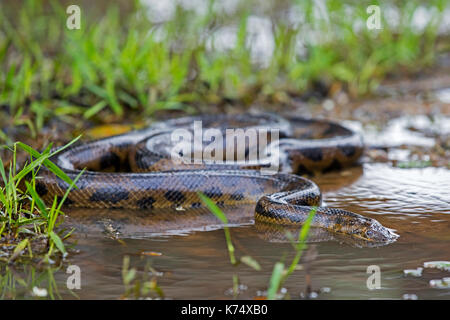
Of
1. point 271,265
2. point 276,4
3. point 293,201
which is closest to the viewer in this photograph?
point 271,265

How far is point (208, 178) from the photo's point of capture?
5559 mm

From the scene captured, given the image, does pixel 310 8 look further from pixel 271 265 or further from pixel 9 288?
pixel 9 288

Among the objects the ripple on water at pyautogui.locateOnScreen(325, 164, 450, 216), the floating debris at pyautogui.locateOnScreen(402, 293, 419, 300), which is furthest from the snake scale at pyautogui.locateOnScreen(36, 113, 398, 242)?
the floating debris at pyautogui.locateOnScreen(402, 293, 419, 300)

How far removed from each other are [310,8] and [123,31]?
10.3 ft

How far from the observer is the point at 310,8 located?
9570mm

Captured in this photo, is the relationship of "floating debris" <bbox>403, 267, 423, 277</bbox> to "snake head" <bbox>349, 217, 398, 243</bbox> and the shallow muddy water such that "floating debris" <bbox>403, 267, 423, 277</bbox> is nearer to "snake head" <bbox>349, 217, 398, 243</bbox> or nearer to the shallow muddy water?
the shallow muddy water

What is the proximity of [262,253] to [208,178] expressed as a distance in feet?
4.85

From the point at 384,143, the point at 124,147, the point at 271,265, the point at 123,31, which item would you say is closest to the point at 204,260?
the point at 271,265

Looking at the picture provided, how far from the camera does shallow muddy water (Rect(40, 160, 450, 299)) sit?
11.8 ft

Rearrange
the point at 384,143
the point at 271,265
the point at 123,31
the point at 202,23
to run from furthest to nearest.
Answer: the point at 123,31 → the point at 202,23 → the point at 384,143 → the point at 271,265
